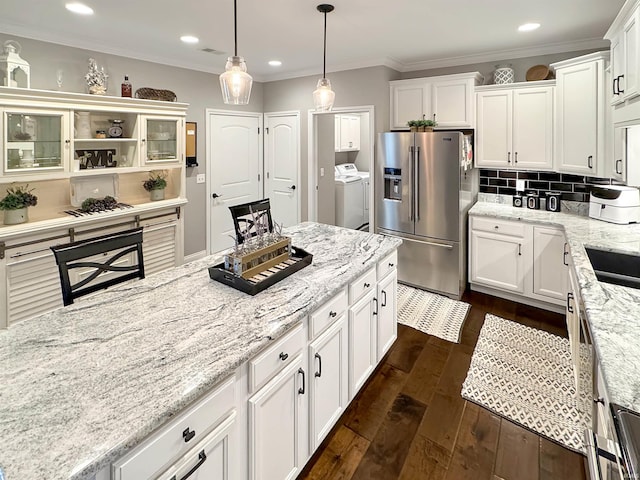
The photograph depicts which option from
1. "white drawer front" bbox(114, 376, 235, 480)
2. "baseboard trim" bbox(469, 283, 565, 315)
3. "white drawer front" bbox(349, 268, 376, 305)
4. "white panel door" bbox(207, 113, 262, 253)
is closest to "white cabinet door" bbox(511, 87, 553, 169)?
"baseboard trim" bbox(469, 283, 565, 315)

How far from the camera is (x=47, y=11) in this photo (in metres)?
2.92

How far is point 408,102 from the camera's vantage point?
4.45 meters

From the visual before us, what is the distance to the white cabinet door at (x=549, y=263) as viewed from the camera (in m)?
3.53

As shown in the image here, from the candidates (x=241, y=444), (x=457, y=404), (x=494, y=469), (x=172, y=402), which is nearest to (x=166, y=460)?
(x=172, y=402)

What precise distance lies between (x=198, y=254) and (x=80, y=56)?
2581mm

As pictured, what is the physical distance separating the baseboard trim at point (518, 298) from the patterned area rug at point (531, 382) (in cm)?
55

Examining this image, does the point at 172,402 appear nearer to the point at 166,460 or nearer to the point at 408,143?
the point at 166,460

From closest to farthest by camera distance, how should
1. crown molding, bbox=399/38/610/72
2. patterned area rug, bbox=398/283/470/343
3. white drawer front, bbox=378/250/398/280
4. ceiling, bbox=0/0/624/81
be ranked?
1. white drawer front, bbox=378/250/398/280
2. ceiling, bbox=0/0/624/81
3. patterned area rug, bbox=398/283/470/343
4. crown molding, bbox=399/38/610/72

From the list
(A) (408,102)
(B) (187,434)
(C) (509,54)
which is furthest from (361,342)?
(C) (509,54)

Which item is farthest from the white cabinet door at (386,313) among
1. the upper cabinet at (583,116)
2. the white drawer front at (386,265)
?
the upper cabinet at (583,116)

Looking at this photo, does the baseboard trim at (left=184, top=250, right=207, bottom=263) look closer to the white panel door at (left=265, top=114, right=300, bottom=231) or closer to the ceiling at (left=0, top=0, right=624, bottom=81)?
the white panel door at (left=265, top=114, right=300, bottom=231)

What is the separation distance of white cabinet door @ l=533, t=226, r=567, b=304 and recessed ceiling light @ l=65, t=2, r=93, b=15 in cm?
424

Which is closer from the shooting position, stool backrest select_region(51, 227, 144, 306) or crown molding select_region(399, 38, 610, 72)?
stool backrest select_region(51, 227, 144, 306)

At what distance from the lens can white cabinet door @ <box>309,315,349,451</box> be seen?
1.83 meters
